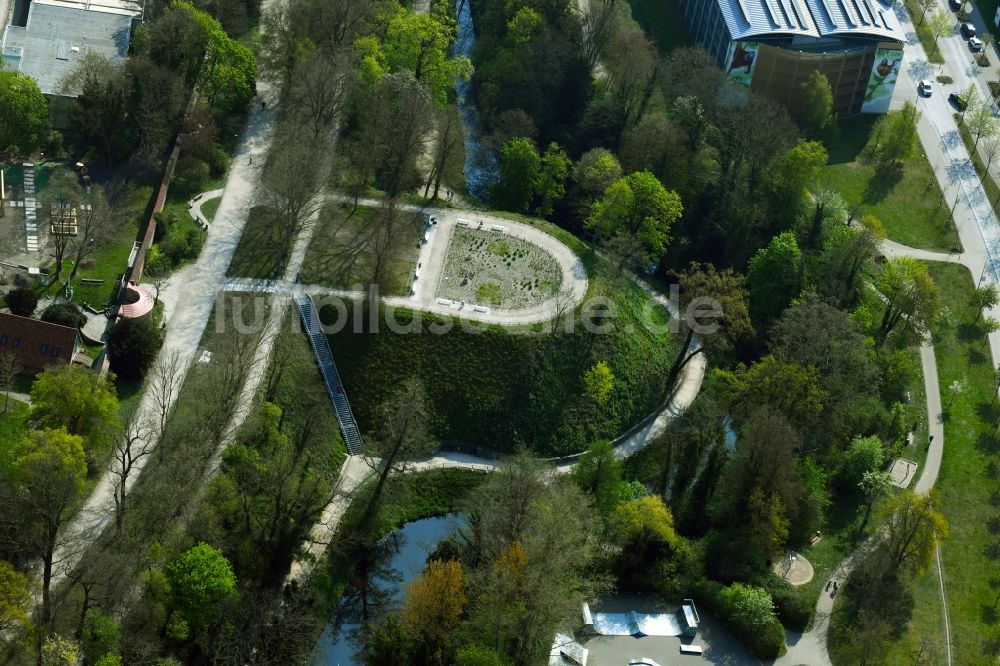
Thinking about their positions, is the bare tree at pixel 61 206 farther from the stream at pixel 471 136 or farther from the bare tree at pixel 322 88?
the stream at pixel 471 136

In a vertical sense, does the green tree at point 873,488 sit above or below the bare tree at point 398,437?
above

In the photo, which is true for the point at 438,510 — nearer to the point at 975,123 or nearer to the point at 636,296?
the point at 636,296

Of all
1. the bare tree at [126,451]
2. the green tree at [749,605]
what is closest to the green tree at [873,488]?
the green tree at [749,605]

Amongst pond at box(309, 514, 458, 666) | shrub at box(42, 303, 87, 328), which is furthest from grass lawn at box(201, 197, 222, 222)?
pond at box(309, 514, 458, 666)

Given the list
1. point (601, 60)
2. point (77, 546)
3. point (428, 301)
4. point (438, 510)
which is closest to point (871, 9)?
point (601, 60)

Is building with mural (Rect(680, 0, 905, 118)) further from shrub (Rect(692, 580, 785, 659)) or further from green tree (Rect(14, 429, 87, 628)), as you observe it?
green tree (Rect(14, 429, 87, 628))

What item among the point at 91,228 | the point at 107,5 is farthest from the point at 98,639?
the point at 107,5
